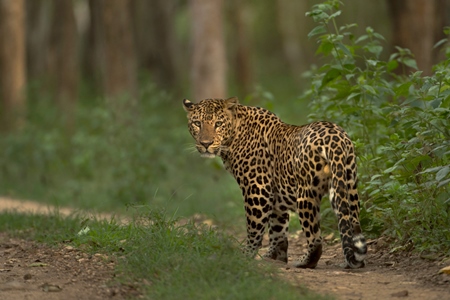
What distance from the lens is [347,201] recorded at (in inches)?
273

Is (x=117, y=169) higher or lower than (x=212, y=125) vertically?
lower

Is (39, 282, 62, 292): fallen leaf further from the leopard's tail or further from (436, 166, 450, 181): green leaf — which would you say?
(436, 166, 450, 181): green leaf

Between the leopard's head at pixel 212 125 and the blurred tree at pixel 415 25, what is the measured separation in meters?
7.74

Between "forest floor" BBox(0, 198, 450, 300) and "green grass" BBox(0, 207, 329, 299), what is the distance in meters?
0.16

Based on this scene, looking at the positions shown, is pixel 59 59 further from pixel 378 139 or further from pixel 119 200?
pixel 378 139

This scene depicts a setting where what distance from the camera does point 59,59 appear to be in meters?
25.2

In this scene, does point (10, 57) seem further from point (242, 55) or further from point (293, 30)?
point (293, 30)

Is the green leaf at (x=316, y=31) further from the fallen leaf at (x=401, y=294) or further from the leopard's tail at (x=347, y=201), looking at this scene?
the fallen leaf at (x=401, y=294)

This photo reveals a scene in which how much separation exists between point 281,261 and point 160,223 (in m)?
1.32

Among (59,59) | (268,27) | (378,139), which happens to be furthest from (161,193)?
(268,27)

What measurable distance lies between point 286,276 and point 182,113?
638 inches

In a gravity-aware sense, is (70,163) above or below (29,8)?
below

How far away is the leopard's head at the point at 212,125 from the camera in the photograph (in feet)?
26.1

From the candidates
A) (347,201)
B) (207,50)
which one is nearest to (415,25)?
(207,50)
